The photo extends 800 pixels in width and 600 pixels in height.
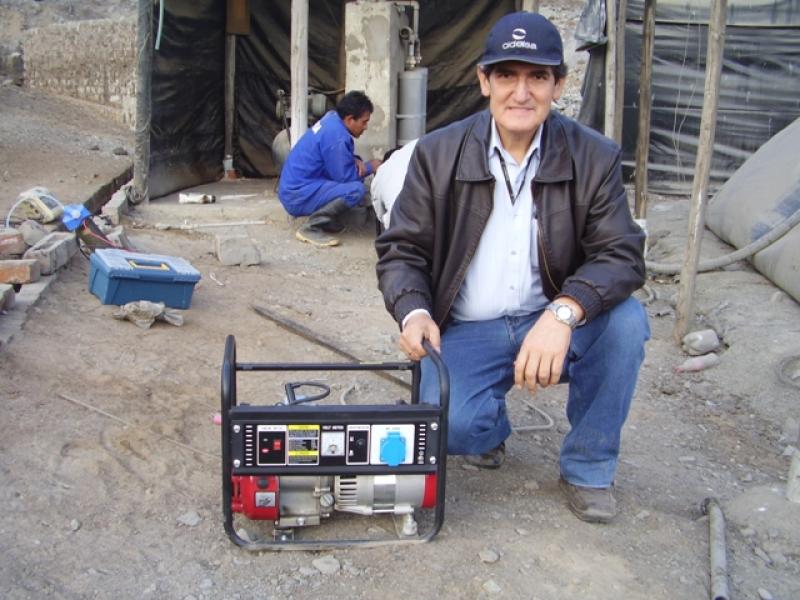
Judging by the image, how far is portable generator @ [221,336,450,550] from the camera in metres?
2.51

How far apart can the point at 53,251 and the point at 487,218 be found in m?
3.39

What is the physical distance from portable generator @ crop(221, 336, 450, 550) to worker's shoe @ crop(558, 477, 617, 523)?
53cm

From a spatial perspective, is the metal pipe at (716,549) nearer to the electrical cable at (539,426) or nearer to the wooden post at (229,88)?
the electrical cable at (539,426)

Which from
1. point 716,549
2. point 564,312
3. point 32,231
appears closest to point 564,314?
point 564,312

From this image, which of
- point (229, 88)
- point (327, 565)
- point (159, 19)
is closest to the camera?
point (327, 565)

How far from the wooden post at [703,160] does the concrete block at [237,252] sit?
3.10m

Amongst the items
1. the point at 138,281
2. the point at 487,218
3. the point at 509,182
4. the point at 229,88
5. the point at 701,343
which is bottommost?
the point at 701,343

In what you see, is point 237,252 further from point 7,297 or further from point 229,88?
point 229,88

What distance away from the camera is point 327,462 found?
2.57 meters

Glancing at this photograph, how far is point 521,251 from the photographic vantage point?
114 inches

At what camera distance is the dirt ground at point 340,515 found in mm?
2605

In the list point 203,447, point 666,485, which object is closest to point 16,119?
point 203,447

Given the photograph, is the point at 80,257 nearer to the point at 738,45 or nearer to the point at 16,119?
the point at 738,45

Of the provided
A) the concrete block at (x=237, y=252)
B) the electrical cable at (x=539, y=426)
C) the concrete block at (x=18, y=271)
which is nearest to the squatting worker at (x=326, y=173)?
the concrete block at (x=237, y=252)
